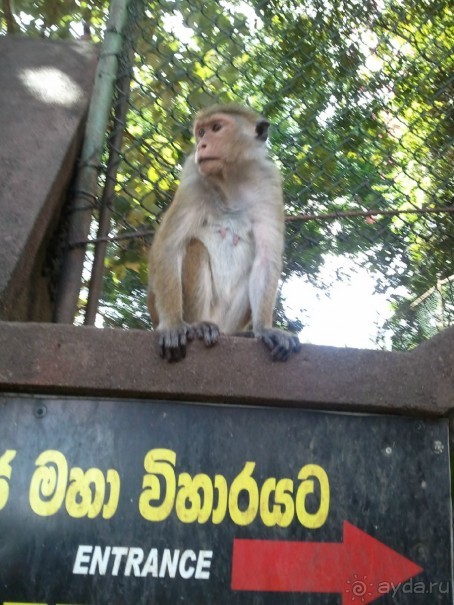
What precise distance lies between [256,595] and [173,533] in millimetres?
265

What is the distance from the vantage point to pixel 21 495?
2072 mm

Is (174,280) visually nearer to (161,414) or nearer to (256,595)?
(161,414)

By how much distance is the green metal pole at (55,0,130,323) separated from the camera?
296cm

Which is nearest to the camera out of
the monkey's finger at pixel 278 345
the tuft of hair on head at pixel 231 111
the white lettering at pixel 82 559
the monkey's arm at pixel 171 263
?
the white lettering at pixel 82 559

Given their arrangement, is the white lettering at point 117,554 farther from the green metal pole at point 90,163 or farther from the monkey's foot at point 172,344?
the green metal pole at point 90,163

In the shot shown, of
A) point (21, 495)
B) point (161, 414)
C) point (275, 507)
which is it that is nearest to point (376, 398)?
point (275, 507)

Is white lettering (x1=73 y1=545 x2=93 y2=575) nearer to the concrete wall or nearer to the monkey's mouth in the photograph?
the concrete wall

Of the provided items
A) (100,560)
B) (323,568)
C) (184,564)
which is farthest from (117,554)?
(323,568)

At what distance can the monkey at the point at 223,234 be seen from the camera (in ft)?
10.1

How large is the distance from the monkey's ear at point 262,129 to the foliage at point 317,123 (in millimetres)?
50


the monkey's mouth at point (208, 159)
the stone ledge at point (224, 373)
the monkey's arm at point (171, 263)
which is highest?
the monkey's mouth at point (208, 159)

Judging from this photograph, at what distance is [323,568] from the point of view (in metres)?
2.07

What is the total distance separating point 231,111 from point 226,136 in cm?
17

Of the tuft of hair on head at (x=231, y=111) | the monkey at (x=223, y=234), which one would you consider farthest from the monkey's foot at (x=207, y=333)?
the tuft of hair on head at (x=231, y=111)
